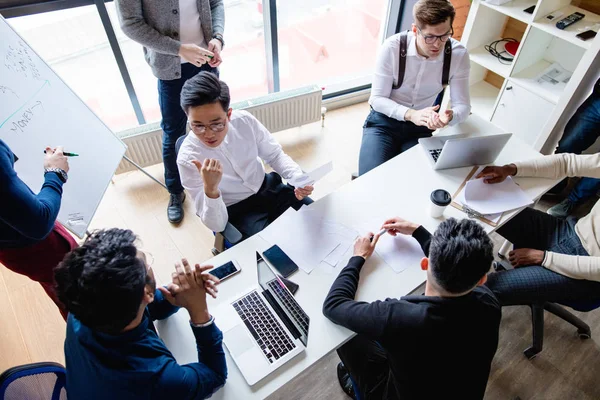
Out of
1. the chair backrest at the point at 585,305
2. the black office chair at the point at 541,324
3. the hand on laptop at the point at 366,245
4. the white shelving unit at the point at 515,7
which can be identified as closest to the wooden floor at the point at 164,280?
the black office chair at the point at 541,324

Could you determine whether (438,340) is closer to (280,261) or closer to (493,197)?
(280,261)

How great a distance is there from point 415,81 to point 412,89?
2.0 inches

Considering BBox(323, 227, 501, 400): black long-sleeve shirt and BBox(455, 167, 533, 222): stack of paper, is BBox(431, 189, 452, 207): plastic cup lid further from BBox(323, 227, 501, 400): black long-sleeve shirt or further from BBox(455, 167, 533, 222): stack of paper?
BBox(323, 227, 501, 400): black long-sleeve shirt

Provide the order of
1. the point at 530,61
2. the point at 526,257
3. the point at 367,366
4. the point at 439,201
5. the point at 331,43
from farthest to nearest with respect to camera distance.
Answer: the point at 331,43, the point at 530,61, the point at 526,257, the point at 439,201, the point at 367,366

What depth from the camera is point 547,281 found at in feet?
5.40

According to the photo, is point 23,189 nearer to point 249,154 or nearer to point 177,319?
point 177,319

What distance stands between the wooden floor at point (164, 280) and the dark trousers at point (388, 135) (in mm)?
A: 661

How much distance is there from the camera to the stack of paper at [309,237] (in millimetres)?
1495

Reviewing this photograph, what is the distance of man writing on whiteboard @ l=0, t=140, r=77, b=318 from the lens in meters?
1.18

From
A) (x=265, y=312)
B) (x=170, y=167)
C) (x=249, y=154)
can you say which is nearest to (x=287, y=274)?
(x=265, y=312)

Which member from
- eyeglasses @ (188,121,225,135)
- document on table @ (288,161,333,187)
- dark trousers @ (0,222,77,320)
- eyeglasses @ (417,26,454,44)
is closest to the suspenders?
eyeglasses @ (417,26,454,44)

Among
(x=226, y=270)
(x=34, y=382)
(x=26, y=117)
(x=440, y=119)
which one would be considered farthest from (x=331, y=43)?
(x=34, y=382)

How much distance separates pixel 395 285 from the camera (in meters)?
1.42

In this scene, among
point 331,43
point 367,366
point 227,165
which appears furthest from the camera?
point 331,43
